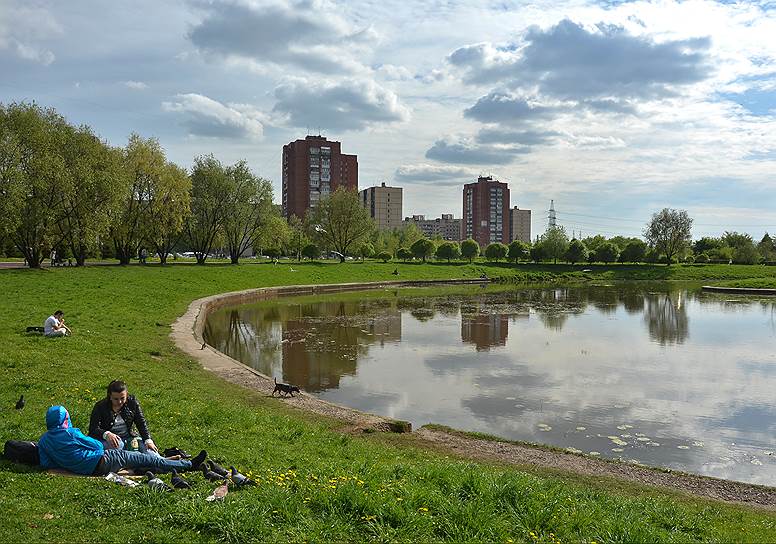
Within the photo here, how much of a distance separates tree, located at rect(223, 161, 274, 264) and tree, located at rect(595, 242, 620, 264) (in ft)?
175

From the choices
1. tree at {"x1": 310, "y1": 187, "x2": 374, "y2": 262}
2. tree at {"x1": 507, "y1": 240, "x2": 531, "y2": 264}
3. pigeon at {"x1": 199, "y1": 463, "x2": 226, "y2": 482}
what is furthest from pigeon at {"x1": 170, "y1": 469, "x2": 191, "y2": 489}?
tree at {"x1": 507, "y1": 240, "x2": 531, "y2": 264}

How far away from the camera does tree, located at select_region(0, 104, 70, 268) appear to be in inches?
1411

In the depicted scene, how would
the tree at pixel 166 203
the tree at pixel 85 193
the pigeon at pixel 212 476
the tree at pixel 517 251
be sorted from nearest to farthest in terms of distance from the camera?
the pigeon at pixel 212 476 < the tree at pixel 85 193 < the tree at pixel 166 203 < the tree at pixel 517 251

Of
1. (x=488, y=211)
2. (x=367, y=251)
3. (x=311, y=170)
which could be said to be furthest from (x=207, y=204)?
(x=488, y=211)

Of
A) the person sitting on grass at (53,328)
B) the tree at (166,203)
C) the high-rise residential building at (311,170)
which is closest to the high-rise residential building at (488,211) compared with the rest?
the high-rise residential building at (311,170)

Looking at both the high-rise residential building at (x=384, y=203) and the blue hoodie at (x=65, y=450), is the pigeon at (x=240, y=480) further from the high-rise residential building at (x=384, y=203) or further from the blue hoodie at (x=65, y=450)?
the high-rise residential building at (x=384, y=203)

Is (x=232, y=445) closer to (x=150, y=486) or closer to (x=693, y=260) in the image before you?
(x=150, y=486)

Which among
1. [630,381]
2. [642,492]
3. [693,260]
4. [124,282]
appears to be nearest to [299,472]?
[642,492]

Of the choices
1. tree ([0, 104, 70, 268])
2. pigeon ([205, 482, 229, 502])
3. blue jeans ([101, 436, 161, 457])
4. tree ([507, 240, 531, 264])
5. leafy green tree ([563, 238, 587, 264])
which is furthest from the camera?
tree ([507, 240, 531, 264])

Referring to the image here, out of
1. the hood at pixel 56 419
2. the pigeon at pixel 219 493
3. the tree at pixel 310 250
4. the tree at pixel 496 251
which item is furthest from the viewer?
the tree at pixel 496 251

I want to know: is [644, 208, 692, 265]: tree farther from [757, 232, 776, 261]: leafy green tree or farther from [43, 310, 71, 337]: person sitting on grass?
[43, 310, 71, 337]: person sitting on grass

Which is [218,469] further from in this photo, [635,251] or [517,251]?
[635,251]

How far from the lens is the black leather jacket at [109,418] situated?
7.89 m

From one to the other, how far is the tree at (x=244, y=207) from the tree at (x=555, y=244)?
45.8 metres
